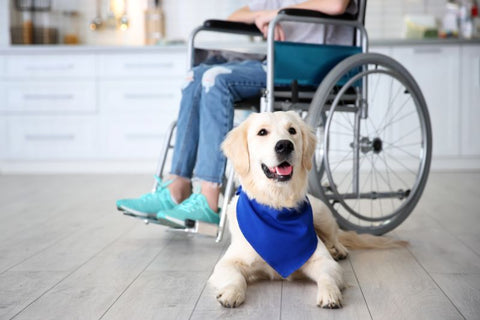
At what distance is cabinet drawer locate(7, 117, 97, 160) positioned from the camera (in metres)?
4.60

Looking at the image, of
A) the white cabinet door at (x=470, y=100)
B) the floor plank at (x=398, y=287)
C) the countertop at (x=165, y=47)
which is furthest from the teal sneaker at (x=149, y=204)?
the white cabinet door at (x=470, y=100)

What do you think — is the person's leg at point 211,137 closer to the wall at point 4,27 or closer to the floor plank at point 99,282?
the floor plank at point 99,282

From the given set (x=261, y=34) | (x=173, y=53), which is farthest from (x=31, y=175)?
(x=261, y=34)

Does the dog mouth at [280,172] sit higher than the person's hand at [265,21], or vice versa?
the person's hand at [265,21]

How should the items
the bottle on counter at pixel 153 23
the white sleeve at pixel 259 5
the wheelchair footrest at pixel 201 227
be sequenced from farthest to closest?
the bottle on counter at pixel 153 23, the white sleeve at pixel 259 5, the wheelchair footrest at pixel 201 227

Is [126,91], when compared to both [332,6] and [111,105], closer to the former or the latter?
[111,105]

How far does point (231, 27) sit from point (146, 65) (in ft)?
7.43

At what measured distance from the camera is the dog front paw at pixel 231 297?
137cm

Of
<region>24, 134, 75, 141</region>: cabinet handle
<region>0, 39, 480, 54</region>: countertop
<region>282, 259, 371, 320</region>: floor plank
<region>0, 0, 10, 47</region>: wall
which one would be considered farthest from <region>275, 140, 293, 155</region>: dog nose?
<region>0, 0, 10, 47</region>: wall

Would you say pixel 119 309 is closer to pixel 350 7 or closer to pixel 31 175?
pixel 350 7

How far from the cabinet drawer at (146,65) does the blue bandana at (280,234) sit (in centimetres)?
298

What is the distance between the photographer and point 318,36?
2.32 m

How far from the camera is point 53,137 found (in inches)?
182

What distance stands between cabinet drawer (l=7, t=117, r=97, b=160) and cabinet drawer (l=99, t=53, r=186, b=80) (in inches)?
18.7
